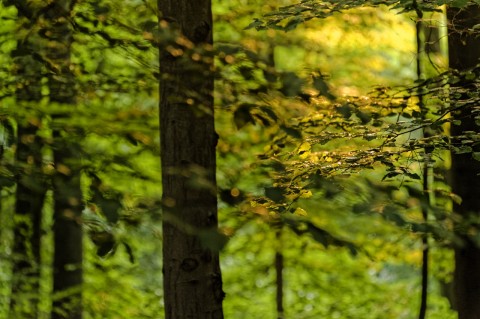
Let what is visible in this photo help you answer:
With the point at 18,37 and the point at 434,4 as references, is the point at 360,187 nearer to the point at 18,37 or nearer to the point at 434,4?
the point at 434,4

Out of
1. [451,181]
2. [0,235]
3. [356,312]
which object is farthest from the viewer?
[356,312]

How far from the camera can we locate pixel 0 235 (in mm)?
9695

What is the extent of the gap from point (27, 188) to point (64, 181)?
1.43 feet

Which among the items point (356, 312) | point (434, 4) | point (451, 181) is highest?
point (434, 4)

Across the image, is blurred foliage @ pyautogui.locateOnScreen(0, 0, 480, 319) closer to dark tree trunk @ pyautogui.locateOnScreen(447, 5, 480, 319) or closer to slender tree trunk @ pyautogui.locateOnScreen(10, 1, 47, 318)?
slender tree trunk @ pyautogui.locateOnScreen(10, 1, 47, 318)

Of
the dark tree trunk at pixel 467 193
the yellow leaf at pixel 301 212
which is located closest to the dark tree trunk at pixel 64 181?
the yellow leaf at pixel 301 212

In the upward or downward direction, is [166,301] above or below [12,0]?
below

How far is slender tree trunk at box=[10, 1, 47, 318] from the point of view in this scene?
10.0 ft

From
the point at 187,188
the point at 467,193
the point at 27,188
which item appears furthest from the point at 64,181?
the point at 467,193

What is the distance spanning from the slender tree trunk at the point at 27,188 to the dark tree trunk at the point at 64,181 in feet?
0.32

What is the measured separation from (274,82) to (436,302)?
10981 mm

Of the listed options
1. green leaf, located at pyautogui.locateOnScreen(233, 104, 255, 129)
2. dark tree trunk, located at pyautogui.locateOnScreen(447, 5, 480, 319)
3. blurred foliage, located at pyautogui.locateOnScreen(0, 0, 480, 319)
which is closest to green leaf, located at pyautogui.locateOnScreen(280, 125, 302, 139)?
blurred foliage, located at pyautogui.locateOnScreen(0, 0, 480, 319)

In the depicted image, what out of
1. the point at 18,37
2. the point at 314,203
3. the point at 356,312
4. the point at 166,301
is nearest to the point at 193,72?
the point at 314,203

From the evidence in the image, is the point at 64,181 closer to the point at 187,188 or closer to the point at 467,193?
the point at 187,188
